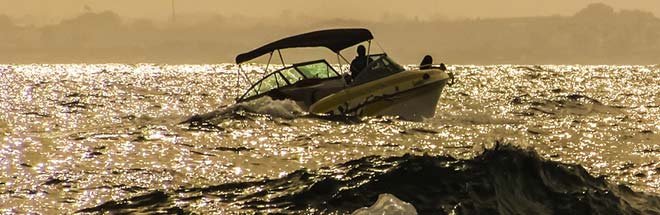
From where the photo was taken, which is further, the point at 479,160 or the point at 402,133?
the point at 402,133

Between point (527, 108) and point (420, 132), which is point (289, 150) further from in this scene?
point (527, 108)

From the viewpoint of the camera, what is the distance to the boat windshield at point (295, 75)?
26.8m

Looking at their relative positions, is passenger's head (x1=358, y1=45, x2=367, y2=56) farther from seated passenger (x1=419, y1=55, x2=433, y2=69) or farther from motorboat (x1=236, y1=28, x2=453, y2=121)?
seated passenger (x1=419, y1=55, x2=433, y2=69)

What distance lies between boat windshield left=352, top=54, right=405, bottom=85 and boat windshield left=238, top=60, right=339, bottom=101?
1788mm

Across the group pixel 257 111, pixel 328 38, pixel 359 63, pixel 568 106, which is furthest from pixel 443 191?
pixel 568 106

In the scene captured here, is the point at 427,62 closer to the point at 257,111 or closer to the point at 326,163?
the point at 257,111

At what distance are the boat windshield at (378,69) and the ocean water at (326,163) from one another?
52.9 inches

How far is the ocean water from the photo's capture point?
9.82 m

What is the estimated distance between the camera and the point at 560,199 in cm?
962

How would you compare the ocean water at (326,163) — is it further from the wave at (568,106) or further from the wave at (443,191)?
the wave at (568,106)

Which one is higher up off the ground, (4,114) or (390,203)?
(4,114)

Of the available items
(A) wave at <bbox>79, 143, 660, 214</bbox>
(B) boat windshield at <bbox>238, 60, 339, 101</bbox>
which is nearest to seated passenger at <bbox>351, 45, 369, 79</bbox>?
(B) boat windshield at <bbox>238, 60, 339, 101</bbox>

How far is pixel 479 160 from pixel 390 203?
2.59 m

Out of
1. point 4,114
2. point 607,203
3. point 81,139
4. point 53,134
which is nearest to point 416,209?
point 607,203
